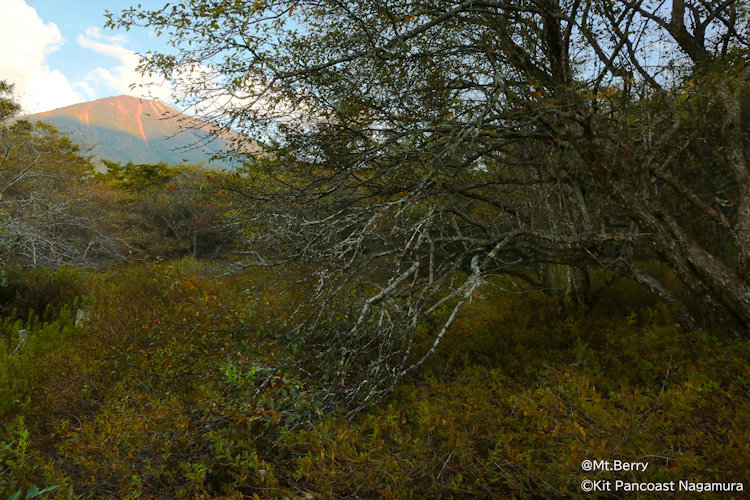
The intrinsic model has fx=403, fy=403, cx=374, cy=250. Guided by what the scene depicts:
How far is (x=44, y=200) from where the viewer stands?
35.9 ft

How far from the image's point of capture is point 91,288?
11016mm

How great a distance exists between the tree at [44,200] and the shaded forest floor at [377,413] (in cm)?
380

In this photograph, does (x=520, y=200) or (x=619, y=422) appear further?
(x=520, y=200)

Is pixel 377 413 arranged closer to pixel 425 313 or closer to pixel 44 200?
pixel 425 313

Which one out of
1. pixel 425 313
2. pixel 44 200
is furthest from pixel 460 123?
pixel 44 200

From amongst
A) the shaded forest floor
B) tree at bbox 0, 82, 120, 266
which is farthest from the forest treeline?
tree at bbox 0, 82, 120, 266

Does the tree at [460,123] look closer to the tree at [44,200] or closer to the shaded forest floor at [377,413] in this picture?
the shaded forest floor at [377,413]

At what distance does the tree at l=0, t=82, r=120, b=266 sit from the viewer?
932 cm

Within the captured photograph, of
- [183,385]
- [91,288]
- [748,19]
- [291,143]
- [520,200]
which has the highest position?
[748,19]

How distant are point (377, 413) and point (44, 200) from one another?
11.7 metres

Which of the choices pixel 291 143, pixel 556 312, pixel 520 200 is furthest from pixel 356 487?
pixel 520 200

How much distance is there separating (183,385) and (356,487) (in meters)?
2.94

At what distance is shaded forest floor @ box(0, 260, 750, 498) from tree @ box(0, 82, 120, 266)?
3802 mm

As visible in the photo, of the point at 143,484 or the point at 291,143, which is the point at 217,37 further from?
the point at 143,484
